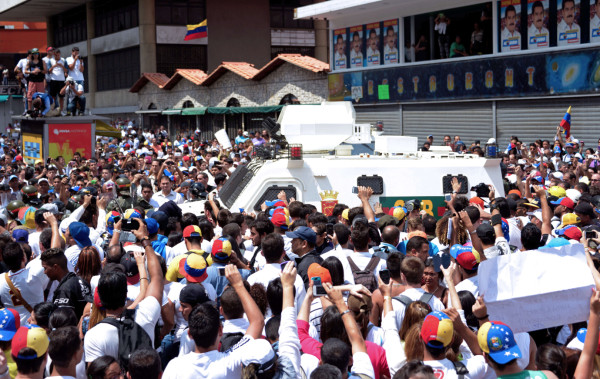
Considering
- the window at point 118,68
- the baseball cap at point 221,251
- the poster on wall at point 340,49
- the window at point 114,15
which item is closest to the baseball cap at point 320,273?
the baseball cap at point 221,251

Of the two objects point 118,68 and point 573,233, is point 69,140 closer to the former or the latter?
point 573,233

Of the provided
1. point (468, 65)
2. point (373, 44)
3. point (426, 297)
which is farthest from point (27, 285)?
point (373, 44)

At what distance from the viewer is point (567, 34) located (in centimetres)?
2153

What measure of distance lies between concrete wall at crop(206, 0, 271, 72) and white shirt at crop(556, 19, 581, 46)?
86.3 feet

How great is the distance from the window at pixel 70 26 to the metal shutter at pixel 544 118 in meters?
35.8

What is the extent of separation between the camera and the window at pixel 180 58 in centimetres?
4512

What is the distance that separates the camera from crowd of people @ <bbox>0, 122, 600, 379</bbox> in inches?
181

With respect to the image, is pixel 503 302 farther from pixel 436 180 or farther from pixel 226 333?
pixel 436 180

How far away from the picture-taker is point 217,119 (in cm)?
3659

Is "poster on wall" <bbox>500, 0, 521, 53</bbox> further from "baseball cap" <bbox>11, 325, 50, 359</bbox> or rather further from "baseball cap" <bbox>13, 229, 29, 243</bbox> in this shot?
"baseball cap" <bbox>11, 325, 50, 359</bbox>

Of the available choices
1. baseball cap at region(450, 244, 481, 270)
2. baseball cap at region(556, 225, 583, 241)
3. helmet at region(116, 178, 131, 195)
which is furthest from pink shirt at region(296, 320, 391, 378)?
helmet at region(116, 178, 131, 195)

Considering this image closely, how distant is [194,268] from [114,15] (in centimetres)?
4480

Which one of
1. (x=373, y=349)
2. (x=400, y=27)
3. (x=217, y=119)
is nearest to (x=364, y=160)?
(x=373, y=349)

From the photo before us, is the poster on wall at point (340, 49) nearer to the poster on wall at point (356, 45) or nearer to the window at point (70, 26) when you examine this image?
the poster on wall at point (356, 45)
